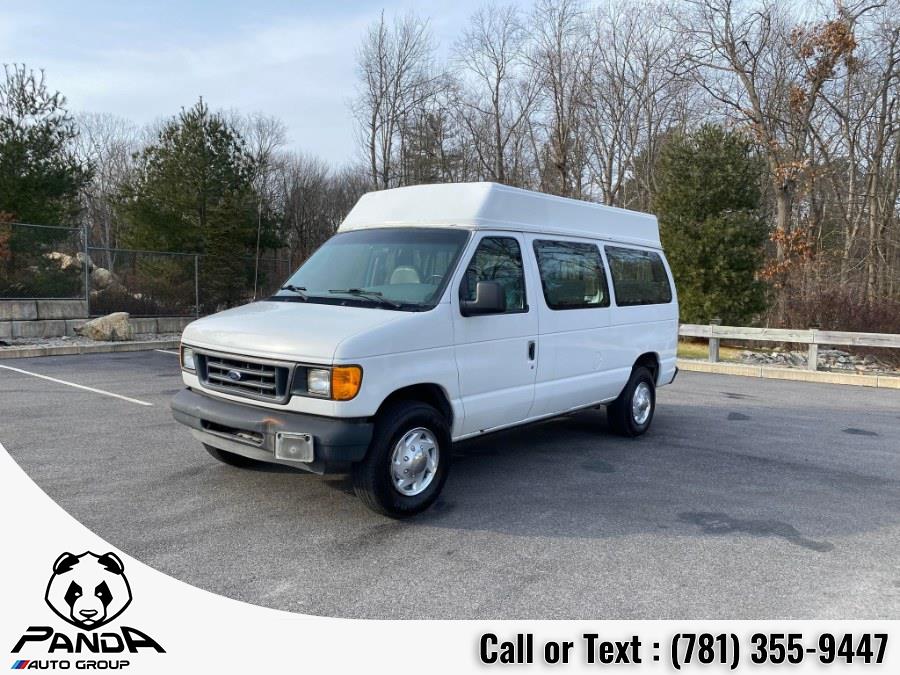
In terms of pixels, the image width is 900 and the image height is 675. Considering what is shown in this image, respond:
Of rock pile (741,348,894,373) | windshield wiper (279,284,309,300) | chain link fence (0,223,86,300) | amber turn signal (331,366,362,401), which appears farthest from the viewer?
chain link fence (0,223,86,300)

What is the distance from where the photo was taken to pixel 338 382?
4.36 metres

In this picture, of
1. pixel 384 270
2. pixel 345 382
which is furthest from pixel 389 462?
pixel 384 270

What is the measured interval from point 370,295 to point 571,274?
2.28m

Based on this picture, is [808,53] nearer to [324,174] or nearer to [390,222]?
[390,222]

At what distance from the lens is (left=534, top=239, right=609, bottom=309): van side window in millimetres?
6191

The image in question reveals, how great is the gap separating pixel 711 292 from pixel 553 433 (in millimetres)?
13181

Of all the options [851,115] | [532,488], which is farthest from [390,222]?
[851,115]

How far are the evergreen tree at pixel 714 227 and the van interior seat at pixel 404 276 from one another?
15.7 m

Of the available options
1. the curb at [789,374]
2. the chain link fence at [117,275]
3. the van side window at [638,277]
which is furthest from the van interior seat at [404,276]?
the chain link fence at [117,275]

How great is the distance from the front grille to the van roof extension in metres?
1.90

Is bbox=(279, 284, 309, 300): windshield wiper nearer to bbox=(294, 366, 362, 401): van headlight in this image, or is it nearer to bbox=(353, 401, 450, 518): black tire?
bbox=(294, 366, 362, 401): van headlight

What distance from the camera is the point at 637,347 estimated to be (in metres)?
7.59

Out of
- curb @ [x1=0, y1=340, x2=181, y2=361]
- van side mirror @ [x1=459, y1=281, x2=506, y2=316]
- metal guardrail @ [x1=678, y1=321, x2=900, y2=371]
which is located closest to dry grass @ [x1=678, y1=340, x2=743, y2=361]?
metal guardrail @ [x1=678, y1=321, x2=900, y2=371]

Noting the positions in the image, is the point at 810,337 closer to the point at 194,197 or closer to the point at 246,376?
the point at 246,376
